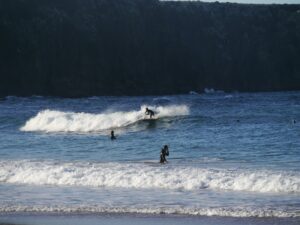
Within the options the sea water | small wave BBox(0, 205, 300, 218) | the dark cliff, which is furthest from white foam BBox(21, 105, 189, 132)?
the dark cliff

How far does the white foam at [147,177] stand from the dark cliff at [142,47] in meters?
95.1

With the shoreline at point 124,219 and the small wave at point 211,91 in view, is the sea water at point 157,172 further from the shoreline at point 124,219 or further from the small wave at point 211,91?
the small wave at point 211,91

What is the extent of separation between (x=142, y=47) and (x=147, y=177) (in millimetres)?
118146

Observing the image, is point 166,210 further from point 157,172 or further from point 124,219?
point 157,172

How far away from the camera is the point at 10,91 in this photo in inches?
4572

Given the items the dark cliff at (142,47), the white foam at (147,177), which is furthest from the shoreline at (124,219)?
the dark cliff at (142,47)

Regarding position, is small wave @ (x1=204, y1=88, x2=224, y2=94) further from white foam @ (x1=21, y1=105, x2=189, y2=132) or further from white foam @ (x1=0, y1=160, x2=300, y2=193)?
white foam @ (x1=0, y1=160, x2=300, y2=193)

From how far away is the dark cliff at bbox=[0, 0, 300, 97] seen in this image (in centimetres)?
12450

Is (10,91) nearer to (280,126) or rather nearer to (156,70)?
(156,70)

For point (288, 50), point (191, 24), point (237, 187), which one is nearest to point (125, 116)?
point (237, 187)

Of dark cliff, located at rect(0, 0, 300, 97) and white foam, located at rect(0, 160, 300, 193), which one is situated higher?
dark cliff, located at rect(0, 0, 300, 97)

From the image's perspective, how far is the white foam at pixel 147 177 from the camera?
60.4 ft

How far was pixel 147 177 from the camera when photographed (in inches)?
786

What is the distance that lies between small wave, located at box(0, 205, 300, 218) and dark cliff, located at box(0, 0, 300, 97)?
101 metres
